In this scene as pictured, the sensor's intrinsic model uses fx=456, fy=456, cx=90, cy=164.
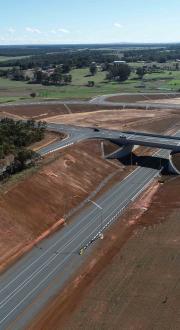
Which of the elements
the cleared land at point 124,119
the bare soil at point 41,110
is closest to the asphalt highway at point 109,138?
the cleared land at point 124,119

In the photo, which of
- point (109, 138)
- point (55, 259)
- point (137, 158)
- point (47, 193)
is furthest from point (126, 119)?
point (55, 259)

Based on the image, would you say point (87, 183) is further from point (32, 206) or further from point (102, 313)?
point (102, 313)

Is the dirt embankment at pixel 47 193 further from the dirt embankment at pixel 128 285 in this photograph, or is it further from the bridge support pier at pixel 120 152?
the dirt embankment at pixel 128 285

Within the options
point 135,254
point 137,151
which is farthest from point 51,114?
point 135,254

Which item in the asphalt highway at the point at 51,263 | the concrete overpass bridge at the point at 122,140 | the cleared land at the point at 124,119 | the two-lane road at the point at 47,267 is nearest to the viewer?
the two-lane road at the point at 47,267

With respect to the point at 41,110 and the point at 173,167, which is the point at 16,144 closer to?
the point at 173,167

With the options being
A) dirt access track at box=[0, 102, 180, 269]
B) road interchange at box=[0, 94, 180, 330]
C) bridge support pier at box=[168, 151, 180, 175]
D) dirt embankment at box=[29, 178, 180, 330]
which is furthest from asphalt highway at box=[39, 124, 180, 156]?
dirt embankment at box=[29, 178, 180, 330]
